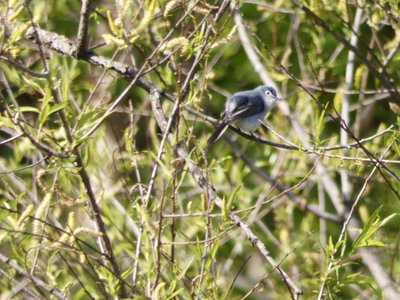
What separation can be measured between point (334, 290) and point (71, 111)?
113 cm

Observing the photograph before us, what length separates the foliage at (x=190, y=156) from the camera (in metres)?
2.38

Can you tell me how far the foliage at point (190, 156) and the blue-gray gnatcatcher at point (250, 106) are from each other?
0.16 meters

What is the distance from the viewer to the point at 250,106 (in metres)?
4.48

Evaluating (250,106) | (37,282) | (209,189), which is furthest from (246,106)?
(37,282)

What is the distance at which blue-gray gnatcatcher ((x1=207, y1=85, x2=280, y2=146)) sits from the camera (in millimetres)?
4355

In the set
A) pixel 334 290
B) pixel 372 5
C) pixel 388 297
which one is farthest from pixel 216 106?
pixel 334 290

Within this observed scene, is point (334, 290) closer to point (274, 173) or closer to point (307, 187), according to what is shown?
point (274, 173)

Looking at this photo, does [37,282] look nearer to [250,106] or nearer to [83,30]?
[83,30]

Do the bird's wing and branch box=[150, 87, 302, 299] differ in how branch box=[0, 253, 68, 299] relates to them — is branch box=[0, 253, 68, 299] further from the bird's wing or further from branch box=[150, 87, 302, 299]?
the bird's wing

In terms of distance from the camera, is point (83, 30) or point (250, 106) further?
point (250, 106)

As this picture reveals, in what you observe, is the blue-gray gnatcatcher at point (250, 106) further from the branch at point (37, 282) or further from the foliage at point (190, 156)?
the branch at point (37, 282)

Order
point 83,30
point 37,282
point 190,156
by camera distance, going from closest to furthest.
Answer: point 37,282, point 190,156, point 83,30

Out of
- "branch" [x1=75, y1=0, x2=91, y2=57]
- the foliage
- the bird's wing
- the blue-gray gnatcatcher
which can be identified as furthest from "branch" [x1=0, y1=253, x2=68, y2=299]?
the bird's wing

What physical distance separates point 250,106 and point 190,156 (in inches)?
77.5
